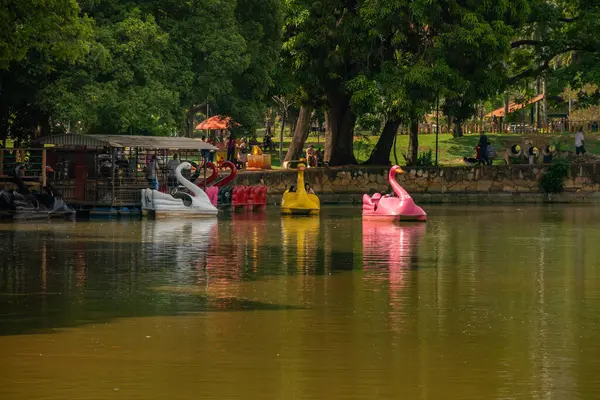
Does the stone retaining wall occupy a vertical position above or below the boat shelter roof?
below

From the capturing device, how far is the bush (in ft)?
175

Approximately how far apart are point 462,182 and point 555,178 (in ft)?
12.2

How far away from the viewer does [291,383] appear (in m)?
12.7

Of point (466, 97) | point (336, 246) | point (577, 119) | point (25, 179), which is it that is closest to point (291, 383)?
point (336, 246)

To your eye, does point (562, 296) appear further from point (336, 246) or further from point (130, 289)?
point (336, 246)

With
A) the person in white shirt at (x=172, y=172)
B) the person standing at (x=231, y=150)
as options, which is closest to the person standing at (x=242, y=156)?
the person standing at (x=231, y=150)

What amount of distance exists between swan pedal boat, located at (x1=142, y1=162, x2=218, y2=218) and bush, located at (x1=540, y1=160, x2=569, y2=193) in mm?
17735

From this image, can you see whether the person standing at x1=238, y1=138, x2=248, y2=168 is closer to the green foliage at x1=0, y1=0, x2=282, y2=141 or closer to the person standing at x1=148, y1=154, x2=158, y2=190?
the green foliage at x1=0, y1=0, x2=282, y2=141

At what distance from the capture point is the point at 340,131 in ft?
187

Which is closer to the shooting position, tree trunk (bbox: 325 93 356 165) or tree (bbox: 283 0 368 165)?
tree (bbox: 283 0 368 165)

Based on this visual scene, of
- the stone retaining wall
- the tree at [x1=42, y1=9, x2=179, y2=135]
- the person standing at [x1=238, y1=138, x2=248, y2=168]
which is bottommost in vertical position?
the stone retaining wall

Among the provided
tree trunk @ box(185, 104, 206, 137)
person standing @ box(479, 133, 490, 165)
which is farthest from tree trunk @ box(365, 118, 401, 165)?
tree trunk @ box(185, 104, 206, 137)

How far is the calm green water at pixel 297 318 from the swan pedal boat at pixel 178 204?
29.5 ft

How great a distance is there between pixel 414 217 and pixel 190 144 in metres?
8.62
